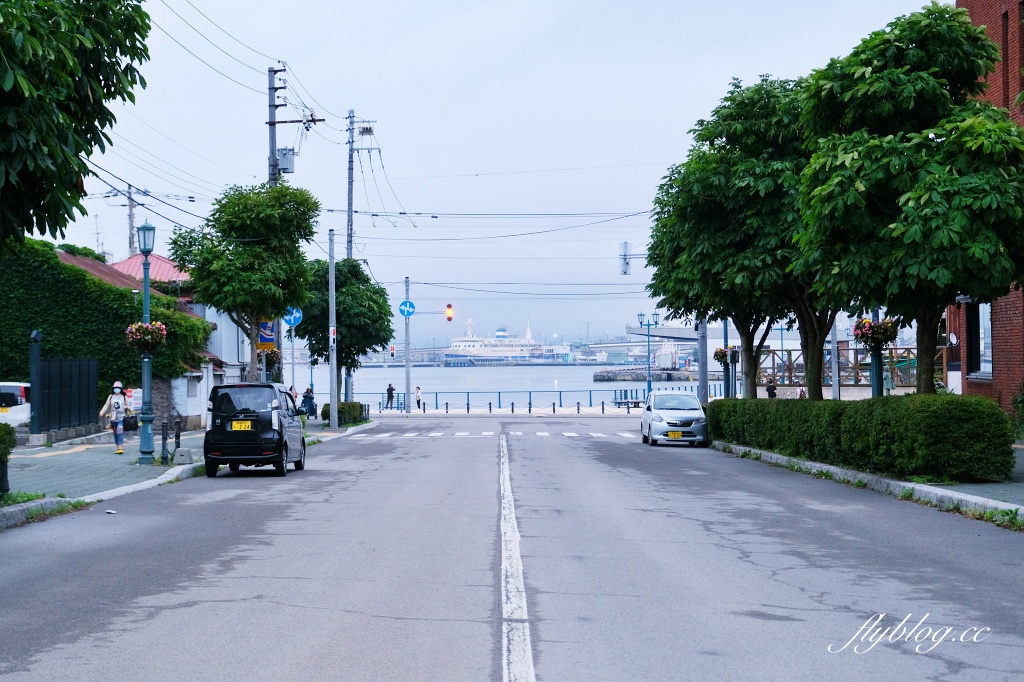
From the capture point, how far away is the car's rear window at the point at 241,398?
2086cm

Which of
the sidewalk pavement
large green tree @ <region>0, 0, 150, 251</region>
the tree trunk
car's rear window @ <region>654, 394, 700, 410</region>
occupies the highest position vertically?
large green tree @ <region>0, 0, 150, 251</region>

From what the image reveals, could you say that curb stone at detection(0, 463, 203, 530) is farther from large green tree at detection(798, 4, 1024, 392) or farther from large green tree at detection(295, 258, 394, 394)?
large green tree at detection(295, 258, 394, 394)

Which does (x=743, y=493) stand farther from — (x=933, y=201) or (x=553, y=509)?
(x=933, y=201)

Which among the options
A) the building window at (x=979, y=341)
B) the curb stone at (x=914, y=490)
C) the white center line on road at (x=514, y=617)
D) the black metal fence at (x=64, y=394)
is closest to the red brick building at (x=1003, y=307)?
the building window at (x=979, y=341)

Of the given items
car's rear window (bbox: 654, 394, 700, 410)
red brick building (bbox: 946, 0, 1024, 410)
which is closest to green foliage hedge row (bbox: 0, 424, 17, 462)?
red brick building (bbox: 946, 0, 1024, 410)

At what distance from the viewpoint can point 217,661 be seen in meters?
6.33

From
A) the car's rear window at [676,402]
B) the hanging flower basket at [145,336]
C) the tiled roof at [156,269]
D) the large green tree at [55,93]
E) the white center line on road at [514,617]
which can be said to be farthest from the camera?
the tiled roof at [156,269]

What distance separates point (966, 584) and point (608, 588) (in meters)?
2.98

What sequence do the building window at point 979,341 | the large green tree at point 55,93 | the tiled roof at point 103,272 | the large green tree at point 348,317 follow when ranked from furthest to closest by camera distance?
the large green tree at point 348,317 → the tiled roof at point 103,272 → the building window at point 979,341 → the large green tree at point 55,93

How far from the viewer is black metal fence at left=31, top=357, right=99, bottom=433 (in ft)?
96.4

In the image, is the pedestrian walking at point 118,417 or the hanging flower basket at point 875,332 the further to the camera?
the pedestrian walking at point 118,417

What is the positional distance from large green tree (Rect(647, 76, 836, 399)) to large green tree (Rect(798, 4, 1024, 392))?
15.3 feet

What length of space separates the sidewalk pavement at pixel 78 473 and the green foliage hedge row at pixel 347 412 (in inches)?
700

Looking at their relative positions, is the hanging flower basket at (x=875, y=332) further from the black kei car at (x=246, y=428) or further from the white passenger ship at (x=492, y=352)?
the white passenger ship at (x=492, y=352)
